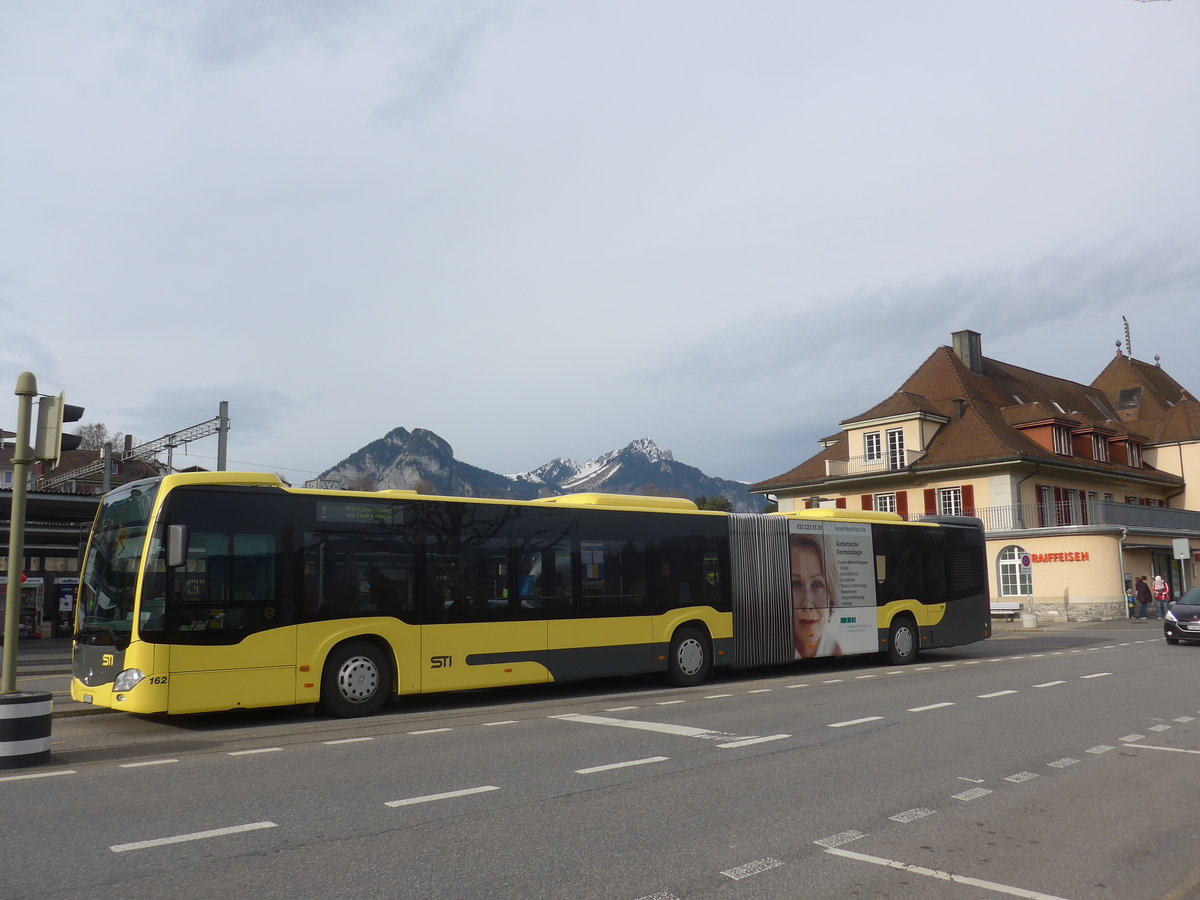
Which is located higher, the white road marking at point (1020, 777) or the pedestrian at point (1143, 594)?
the pedestrian at point (1143, 594)

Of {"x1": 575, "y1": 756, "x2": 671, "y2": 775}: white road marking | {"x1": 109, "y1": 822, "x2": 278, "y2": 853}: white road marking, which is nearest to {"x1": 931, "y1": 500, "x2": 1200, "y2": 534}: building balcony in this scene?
{"x1": 575, "y1": 756, "x2": 671, "y2": 775}: white road marking

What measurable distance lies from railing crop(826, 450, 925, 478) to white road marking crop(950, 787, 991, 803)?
4243cm

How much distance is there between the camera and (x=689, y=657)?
52.2 ft

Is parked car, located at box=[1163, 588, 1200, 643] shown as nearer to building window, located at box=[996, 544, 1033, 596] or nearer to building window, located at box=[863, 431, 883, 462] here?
building window, located at box=[996, 544, 1033, 596]

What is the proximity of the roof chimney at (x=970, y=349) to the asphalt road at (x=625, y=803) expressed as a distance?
148 feet

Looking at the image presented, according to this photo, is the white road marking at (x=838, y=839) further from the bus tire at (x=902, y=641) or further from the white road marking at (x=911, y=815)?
the bus tire at (x=902, y=641)

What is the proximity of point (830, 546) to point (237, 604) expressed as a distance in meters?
11.0

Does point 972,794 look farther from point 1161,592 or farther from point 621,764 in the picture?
point 1161,592

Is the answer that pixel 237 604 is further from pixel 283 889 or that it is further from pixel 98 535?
pixel 283 889

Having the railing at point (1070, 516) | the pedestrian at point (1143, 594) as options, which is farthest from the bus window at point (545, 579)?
the pedestrian at point (1143, 594)

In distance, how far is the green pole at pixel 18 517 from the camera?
29.6ft

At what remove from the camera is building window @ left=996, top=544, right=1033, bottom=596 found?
144 ft

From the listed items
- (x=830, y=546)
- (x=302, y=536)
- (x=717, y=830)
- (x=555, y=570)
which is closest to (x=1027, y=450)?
(x=830, y=546)

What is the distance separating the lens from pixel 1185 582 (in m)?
48.1
